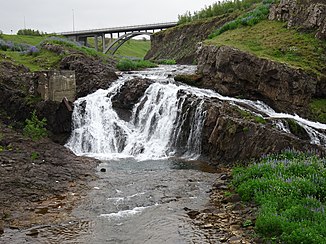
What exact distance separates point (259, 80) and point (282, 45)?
3969 millimetres

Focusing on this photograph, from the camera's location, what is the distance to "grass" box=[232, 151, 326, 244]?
314 inches

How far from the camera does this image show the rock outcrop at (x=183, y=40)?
40.5 meters

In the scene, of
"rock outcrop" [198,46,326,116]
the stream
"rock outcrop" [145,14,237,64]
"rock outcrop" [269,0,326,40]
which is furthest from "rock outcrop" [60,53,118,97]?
"rock outcrop" [145,14,237,64]

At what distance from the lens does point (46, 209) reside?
11523 mm

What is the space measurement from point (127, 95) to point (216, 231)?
568 inches

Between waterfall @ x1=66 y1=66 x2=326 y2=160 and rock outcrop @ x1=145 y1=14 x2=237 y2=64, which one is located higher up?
rock outcrop @ x1=145 y1=14 x2=237 y2=64

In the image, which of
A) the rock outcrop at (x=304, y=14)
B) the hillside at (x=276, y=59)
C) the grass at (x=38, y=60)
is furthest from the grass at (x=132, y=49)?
the hillside at (x=276, y=59)

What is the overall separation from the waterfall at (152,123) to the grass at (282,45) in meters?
3.18

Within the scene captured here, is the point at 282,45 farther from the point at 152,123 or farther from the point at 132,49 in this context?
the point at 132,49

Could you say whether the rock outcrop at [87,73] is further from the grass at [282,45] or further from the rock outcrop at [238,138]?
the rock outcrop at [238,138]

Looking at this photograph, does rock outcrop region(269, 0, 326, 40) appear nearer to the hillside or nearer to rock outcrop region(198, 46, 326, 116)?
the hillside

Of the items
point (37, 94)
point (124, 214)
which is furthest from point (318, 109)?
point (37, 94)

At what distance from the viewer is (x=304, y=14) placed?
2444 centimetres

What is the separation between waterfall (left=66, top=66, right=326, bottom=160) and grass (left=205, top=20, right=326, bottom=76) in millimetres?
3182
